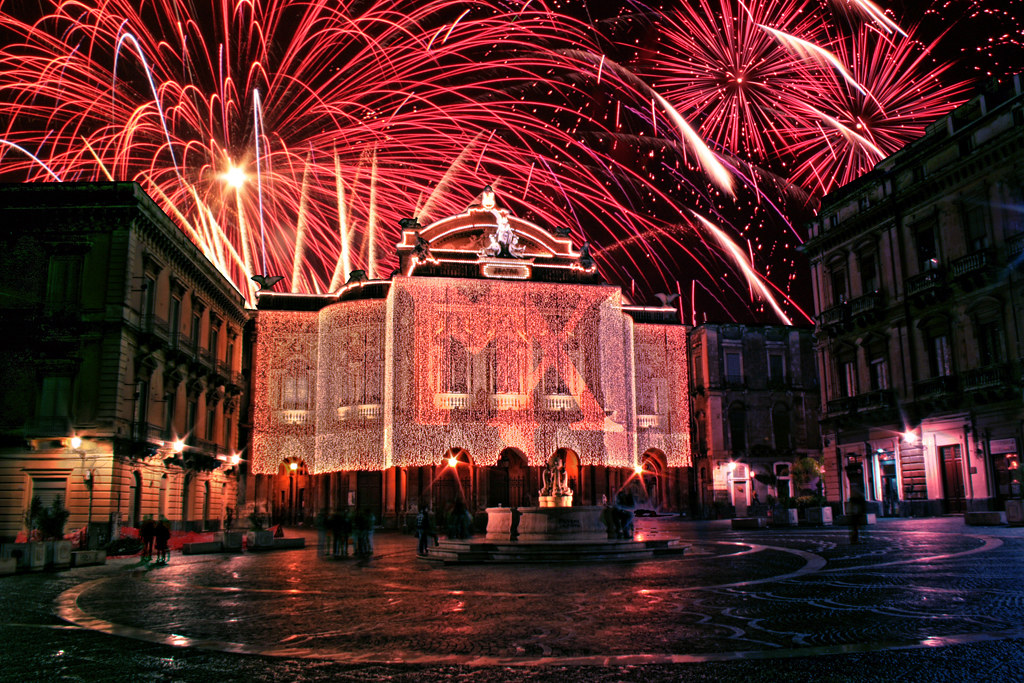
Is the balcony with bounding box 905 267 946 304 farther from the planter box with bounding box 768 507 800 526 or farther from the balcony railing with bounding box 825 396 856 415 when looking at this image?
the planter box with bounding box 768 507 800 526

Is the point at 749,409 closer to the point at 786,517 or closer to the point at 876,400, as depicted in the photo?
the point at 876,400

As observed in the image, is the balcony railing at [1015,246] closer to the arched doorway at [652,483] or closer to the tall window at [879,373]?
the tall window at [879,373]

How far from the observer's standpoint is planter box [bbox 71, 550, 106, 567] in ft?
65.7

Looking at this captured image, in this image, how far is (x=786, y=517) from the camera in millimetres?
29828

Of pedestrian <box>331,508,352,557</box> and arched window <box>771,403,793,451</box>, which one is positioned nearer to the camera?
pedestrian <box>331,508,352,557</box>

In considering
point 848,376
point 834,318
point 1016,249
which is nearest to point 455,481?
point 848,376

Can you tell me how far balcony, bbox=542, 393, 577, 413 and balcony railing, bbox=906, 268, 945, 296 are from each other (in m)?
15.7

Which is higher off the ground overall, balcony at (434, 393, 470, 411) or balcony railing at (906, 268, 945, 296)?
balcony railing at (906, 268, 945, 296)

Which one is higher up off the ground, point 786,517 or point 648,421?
point 648,421

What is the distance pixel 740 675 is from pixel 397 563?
13.8 metres

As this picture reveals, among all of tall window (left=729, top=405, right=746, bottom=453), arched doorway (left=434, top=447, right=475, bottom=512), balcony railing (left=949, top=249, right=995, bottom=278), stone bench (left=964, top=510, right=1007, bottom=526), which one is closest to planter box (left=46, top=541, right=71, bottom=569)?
arched doorway (left=434, top=447, right=475, bottom=512)

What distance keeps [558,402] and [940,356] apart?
1668cm

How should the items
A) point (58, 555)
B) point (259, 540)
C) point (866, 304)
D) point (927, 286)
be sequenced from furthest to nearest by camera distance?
1. point (866, 304)
2. point (927, 286)
3. point (259, 540)
4. point (58, 555)

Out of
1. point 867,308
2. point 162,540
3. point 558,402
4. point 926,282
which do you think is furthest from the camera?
point 558,402
